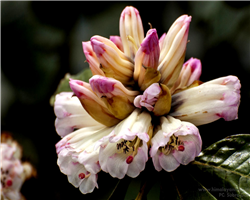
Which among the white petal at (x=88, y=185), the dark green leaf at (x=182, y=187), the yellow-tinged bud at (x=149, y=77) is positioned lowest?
the dark green leaf at (x=182, y=187)

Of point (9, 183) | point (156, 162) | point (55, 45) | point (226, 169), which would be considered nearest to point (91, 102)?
point (156, 162)

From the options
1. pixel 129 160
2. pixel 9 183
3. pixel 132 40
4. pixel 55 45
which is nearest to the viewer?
pixel 129 160

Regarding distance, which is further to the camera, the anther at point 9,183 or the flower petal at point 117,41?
the anther at point 9,183

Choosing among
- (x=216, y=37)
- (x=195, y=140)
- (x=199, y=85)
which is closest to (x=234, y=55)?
(x=216, y=37)

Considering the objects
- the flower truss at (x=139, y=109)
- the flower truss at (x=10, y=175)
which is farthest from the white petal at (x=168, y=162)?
the flower truss at (x=10, y=175)

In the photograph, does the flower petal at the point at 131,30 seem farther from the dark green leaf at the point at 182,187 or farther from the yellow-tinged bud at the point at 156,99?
the dark green leaf at the point at 182,187

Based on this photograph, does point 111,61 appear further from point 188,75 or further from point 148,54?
point 188,75

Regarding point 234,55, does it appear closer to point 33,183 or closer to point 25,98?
point 33,183
